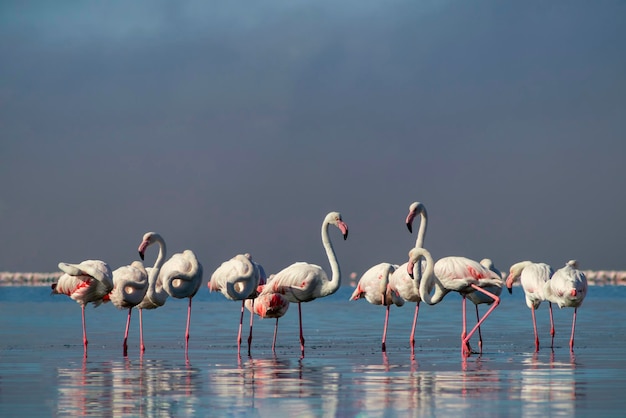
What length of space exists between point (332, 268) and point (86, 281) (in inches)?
167

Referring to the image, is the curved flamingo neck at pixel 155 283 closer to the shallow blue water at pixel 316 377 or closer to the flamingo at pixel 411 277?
the shallow blue water at pixel 316 377

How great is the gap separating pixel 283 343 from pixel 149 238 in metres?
3.23

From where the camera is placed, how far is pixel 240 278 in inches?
723

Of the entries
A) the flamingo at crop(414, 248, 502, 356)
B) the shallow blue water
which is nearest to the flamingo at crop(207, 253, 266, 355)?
the shallow blue water

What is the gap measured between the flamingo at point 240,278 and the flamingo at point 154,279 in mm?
981

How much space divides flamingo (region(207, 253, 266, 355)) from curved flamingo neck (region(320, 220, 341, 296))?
1.32 meters

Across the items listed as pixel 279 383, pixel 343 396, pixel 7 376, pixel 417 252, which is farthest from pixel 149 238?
pixel 343 396

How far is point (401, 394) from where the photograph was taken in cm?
1104

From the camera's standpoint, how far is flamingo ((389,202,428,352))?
1777 cm

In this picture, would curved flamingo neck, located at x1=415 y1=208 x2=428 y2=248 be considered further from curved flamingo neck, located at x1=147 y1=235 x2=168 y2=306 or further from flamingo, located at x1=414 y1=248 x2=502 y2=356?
curved flamingo neck, located at x1=147 y1=235 x2=168 y2=306

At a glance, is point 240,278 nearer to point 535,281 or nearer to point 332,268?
point 332,268

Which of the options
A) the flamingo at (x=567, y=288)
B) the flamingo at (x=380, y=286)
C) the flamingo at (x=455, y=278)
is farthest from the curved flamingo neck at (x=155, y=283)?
the flamingo at (x=567, y=288)

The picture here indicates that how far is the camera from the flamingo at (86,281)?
59.8 feet

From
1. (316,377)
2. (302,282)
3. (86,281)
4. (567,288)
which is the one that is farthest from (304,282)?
(316,377)
